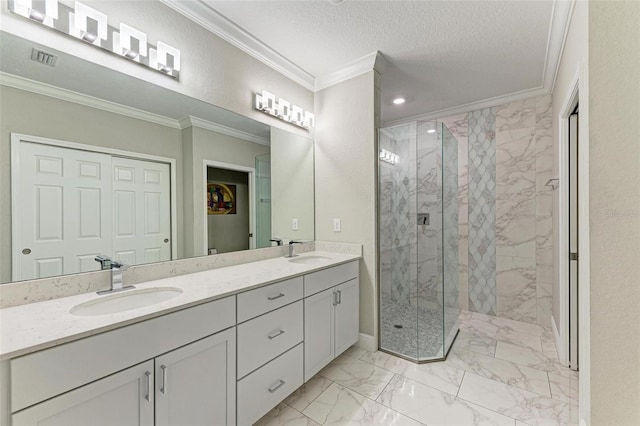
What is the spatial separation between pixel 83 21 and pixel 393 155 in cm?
224

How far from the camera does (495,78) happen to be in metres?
2.65

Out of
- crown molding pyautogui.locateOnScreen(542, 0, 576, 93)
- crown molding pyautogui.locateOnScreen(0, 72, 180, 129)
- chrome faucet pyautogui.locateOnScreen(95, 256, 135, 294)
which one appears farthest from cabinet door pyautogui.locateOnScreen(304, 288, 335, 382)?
crown molding pyautogui.locateOnScreen(542, 0, 576, 93)

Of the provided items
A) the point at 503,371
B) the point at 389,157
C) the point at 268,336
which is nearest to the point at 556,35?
the point at 389,157

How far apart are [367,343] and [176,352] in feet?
5.67

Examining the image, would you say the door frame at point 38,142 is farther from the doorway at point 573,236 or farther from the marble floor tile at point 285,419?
the doorway at point 573,236

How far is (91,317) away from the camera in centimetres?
98

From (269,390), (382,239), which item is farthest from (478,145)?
(269,390)

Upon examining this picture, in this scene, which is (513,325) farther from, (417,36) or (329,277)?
(417,36)

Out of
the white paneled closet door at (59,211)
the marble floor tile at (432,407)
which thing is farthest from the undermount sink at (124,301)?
the marble floor tile at (432,407)

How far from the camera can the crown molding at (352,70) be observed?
229 cm

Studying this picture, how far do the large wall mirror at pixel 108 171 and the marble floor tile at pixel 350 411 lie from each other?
1205mm

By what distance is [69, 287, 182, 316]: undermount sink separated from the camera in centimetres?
120

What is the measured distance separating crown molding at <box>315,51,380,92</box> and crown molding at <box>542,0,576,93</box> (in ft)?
3.82

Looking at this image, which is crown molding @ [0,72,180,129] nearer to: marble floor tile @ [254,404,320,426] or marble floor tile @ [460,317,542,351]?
marble floor tile @ [254,404,320,426]
